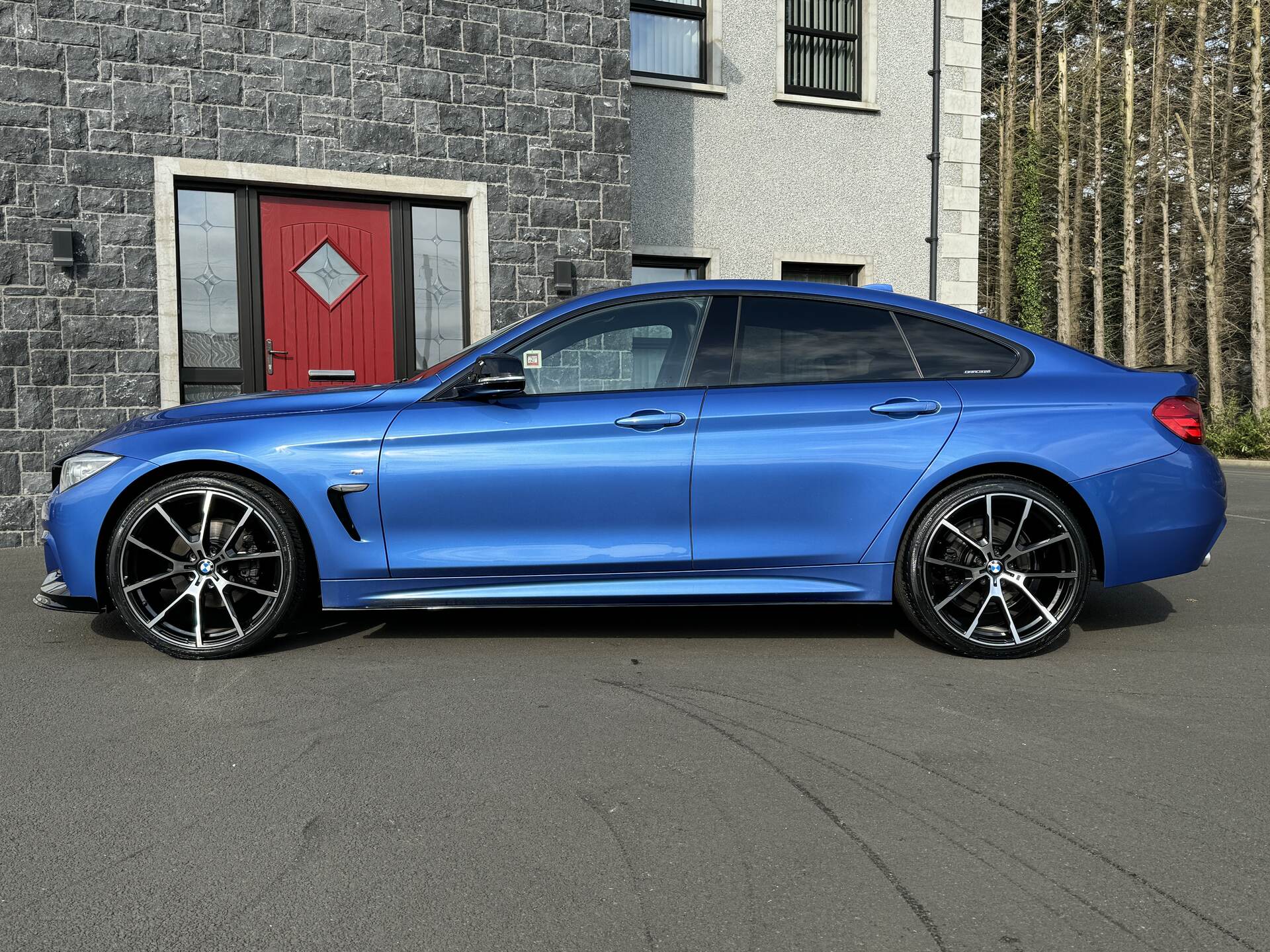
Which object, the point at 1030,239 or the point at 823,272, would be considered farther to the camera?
the point at 1030,239

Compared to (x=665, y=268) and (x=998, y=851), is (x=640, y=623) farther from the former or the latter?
(x=665, y=268)

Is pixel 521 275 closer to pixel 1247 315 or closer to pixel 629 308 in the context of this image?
pixel 629 308

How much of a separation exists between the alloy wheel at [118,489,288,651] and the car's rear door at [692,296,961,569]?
183cm

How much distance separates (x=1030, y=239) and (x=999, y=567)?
1246 inches

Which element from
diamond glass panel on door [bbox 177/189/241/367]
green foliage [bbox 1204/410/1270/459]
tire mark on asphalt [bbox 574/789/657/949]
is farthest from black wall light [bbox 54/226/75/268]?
green foliage [bbox 1204/410/1270/459]

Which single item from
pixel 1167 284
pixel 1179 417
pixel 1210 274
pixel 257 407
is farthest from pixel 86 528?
pixel 1167 284

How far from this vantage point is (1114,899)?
2414 mm

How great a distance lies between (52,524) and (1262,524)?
9229 millimetres

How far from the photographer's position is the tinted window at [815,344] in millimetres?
4773

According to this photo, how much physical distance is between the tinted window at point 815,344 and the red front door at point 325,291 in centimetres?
528

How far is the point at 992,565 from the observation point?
15.1 feet

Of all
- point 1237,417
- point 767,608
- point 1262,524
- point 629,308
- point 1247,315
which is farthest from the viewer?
point 1247,315

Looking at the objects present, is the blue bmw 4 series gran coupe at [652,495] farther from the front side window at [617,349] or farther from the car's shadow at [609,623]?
the car's shadow at [609,623]

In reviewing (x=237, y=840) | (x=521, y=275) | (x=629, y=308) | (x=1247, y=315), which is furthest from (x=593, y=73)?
(x=1247, y=315)
